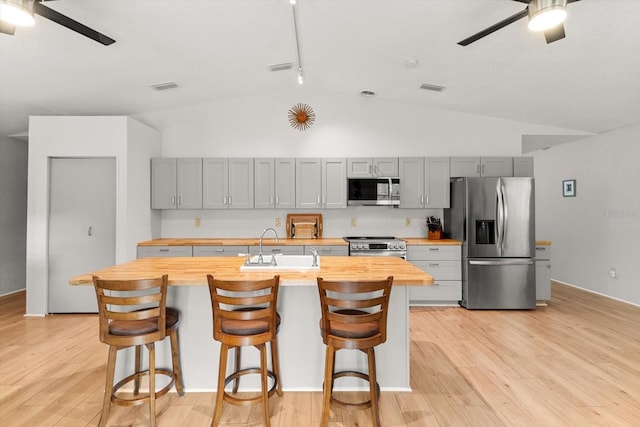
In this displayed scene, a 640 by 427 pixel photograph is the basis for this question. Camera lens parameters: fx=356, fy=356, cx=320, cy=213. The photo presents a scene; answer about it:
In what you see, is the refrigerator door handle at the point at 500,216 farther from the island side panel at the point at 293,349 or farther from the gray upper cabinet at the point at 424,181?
the island side panel at the point at 293,349

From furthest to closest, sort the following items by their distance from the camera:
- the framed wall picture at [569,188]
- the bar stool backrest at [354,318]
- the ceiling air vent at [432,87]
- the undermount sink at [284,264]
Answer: the framed wall picture at [569,188] → the ceiling air vent at [432,87] → the undermount sink at [284,264] → the bar stool backrest at [354,318]

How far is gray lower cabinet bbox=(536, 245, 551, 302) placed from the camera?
492 centimetres

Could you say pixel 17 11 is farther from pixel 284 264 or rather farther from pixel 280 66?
pixel 280 66

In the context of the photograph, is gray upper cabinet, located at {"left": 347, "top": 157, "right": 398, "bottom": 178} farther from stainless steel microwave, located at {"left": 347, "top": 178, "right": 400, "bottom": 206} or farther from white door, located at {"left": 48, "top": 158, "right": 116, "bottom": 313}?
white door, located at {"left": 48, "top": 158, "right": 116, "bottom": 313}

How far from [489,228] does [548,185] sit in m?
2.75

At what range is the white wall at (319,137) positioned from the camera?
550cm

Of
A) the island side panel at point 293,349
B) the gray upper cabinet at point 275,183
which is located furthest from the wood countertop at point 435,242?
the island side panel at point 293,349

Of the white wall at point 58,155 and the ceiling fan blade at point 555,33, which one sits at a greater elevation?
the ceiling fan blade at point 555,33

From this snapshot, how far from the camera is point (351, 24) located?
3.46 m

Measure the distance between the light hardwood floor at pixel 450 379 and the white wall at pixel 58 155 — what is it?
1.89ft

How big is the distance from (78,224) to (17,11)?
290 centimetres

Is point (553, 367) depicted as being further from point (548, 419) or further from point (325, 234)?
point (325, 234)

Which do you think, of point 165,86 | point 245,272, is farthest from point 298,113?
point 245,272

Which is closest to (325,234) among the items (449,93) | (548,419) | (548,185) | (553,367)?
(449,93)
